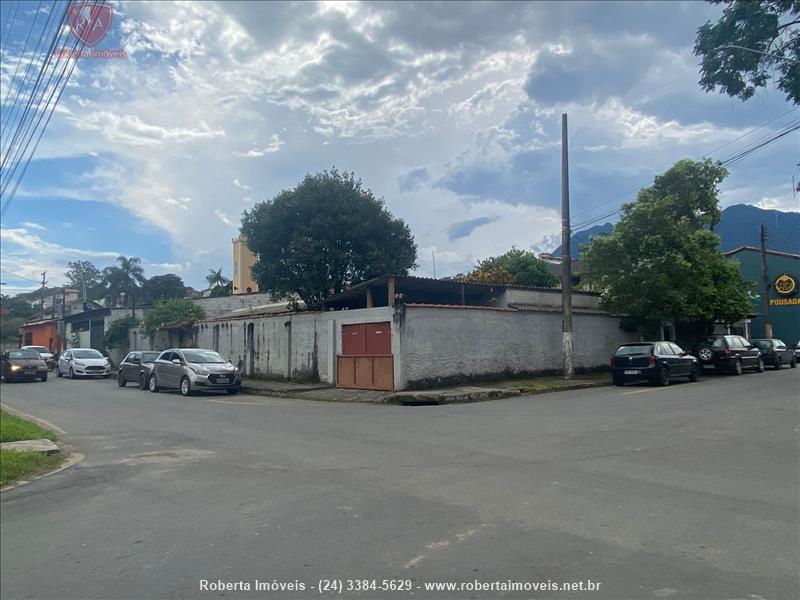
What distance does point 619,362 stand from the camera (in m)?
20.9

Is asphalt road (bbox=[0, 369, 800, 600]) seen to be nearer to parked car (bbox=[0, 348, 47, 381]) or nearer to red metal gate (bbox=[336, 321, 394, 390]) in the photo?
red metal gate (bbox=[336, 321, 394, 390])

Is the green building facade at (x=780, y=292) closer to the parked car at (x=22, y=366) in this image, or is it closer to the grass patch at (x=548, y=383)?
the grass patch at (x=548, y=383)

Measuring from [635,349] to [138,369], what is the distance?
19.2 m

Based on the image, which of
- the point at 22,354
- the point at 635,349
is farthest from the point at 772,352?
the point at 22,354

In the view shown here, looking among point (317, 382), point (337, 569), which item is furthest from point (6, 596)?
point (317, 382)

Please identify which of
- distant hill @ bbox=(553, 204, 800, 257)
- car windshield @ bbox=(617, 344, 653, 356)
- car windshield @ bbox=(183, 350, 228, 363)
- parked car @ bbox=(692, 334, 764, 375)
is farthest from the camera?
distant hill @ bbox=(553, 204, 800, 257)

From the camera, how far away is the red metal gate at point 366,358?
64.8 ft

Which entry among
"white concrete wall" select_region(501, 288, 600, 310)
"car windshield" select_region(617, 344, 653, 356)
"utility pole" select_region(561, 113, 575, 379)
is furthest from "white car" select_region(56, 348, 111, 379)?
"car windshield" select_region(617, 344, 653, 356)

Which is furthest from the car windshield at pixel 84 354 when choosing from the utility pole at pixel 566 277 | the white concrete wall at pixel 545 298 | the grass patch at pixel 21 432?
the utility pole at pixel 566 277

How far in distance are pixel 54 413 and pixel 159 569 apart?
12.6m

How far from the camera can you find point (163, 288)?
67.9m

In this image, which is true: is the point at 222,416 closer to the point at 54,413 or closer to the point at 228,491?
the point at 54,413

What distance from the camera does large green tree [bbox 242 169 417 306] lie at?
83.3 ft

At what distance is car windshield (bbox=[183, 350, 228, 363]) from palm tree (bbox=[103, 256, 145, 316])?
4556 cm
